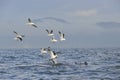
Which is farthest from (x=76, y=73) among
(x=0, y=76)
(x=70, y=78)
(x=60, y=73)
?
(x=0, y=76)

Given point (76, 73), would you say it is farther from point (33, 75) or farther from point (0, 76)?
point (0, 76)

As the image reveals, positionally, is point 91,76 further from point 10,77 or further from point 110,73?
point 10,77

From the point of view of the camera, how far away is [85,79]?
155ft

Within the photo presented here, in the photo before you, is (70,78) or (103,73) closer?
(70,78)

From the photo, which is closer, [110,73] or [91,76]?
[91,76]

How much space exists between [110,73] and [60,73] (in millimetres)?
5643

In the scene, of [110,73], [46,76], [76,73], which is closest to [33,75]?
[46,76]

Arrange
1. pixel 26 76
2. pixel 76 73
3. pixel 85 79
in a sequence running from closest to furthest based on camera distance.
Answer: pixel 85 79 → pixel 26 76 → pixel 76 73

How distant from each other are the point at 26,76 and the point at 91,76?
6.81 meters

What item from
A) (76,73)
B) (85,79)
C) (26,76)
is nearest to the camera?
(85,79)

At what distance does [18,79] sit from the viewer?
4762 cm

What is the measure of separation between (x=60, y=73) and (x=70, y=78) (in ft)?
19.6

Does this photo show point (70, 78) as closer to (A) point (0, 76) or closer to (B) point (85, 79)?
(B) point (85, 79)

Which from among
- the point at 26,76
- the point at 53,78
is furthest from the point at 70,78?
the point at 26,76
